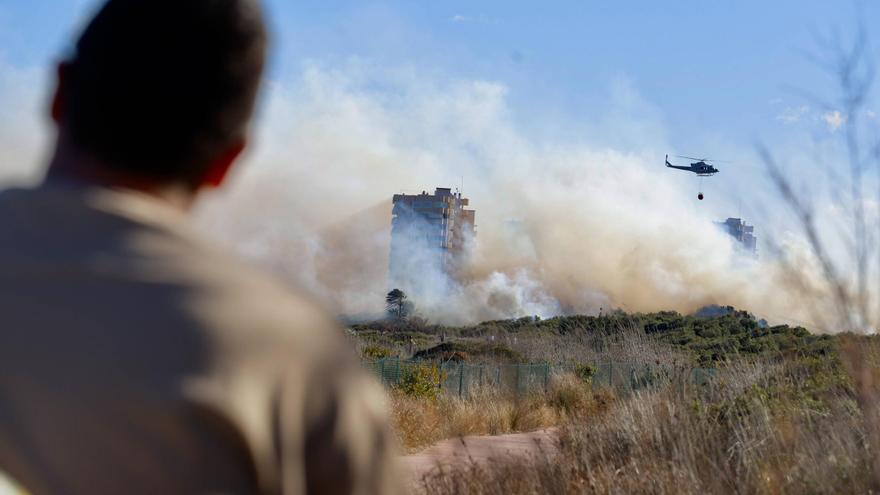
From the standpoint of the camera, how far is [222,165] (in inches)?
43.4

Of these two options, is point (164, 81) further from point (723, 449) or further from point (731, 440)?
point (723, 449)

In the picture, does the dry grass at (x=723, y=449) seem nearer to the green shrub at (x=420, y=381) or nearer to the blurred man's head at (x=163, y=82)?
the blurred man's head at (x=163, y=82)

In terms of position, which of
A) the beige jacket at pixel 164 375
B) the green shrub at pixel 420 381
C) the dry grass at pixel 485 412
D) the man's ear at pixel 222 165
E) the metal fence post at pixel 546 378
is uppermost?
the metal fence post at pixel 546 378

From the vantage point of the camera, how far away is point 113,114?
1060 mm

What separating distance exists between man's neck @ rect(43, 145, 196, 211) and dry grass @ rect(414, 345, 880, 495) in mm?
3502

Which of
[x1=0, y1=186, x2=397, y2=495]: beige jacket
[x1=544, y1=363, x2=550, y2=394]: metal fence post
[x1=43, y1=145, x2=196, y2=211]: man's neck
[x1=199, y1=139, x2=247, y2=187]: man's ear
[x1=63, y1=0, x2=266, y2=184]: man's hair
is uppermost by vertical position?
[x1=544, y1=363, x2=550, y2=394]: metal fence post

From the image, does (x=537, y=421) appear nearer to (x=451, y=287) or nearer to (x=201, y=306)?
(x=201, y=306)

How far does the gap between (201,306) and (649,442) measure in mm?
7199

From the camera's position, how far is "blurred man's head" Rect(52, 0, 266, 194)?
41.2 inches

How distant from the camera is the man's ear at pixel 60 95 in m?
1.11

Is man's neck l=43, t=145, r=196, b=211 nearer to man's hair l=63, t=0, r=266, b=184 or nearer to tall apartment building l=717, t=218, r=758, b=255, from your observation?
man's hair l=63, t=0, r=266, b=184

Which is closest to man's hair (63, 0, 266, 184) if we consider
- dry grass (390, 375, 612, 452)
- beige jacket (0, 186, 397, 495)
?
beige jacket (0, 186, 397, 495)

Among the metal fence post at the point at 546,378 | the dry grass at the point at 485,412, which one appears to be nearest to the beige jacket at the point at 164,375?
the dry grass at the point at 485,412

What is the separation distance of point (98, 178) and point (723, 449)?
7175mm
